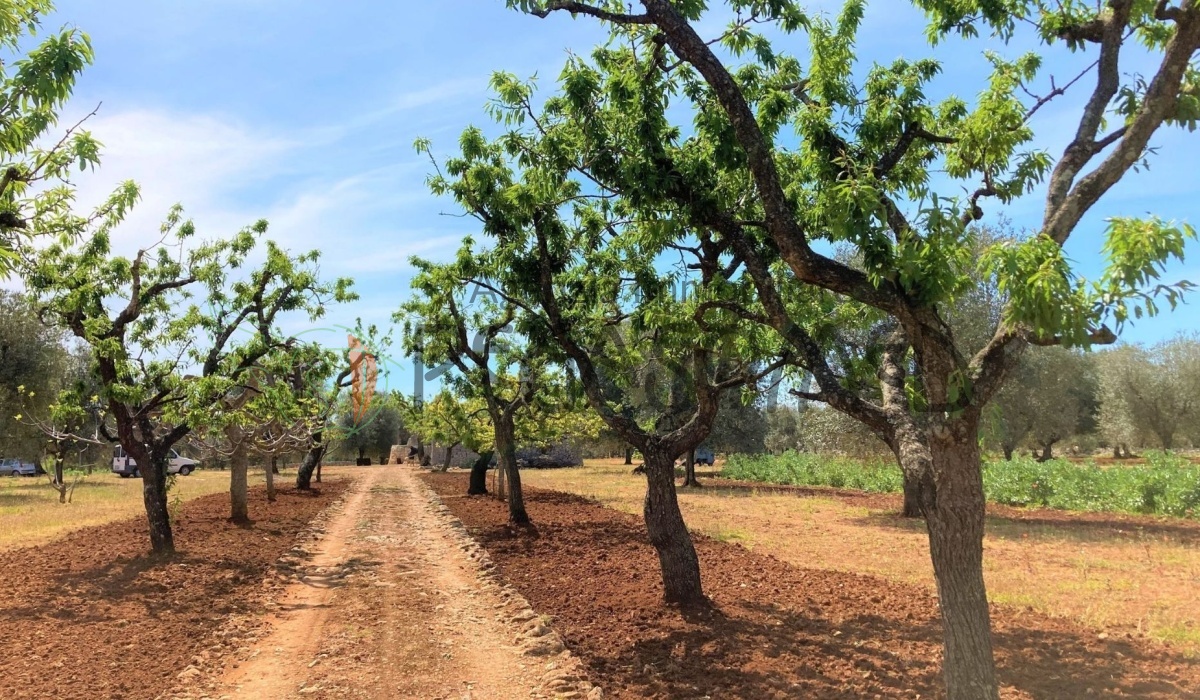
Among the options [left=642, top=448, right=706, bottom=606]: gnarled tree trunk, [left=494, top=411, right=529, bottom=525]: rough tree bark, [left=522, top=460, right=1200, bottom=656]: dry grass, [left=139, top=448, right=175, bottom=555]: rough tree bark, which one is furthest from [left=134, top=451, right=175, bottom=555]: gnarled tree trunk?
[left=522, top=460, right=1200, bottom=656]: dry grass

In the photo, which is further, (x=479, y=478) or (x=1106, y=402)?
(x=1106, y=402)

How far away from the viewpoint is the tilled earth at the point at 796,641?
5.24 m

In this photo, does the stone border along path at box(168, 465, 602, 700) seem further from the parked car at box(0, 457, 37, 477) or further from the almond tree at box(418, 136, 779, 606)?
the parked car at box(0, 457, 37, 477)

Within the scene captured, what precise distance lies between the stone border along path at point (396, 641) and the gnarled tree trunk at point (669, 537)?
4.91 feet

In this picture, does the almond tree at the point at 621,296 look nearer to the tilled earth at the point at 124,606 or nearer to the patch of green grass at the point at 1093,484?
the tilled earth at the point at 124,606

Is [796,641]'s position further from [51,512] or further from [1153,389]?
[1153,389]

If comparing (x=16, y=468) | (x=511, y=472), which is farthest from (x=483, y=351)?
(x=16, y=468)

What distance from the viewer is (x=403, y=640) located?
6941 millimetres

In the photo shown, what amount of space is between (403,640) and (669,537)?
116 inches

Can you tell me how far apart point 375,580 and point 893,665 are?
6965 millimetres

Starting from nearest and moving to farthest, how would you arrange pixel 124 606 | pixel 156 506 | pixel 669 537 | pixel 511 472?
pixel 669 537
pixel 124 606
pixel 156 506
pixel 511 472

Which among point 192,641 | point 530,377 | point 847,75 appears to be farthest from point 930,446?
point 530,377

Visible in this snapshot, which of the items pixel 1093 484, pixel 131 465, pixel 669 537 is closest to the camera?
pixel 669 537

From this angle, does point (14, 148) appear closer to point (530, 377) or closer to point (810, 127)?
point (810, 127)
